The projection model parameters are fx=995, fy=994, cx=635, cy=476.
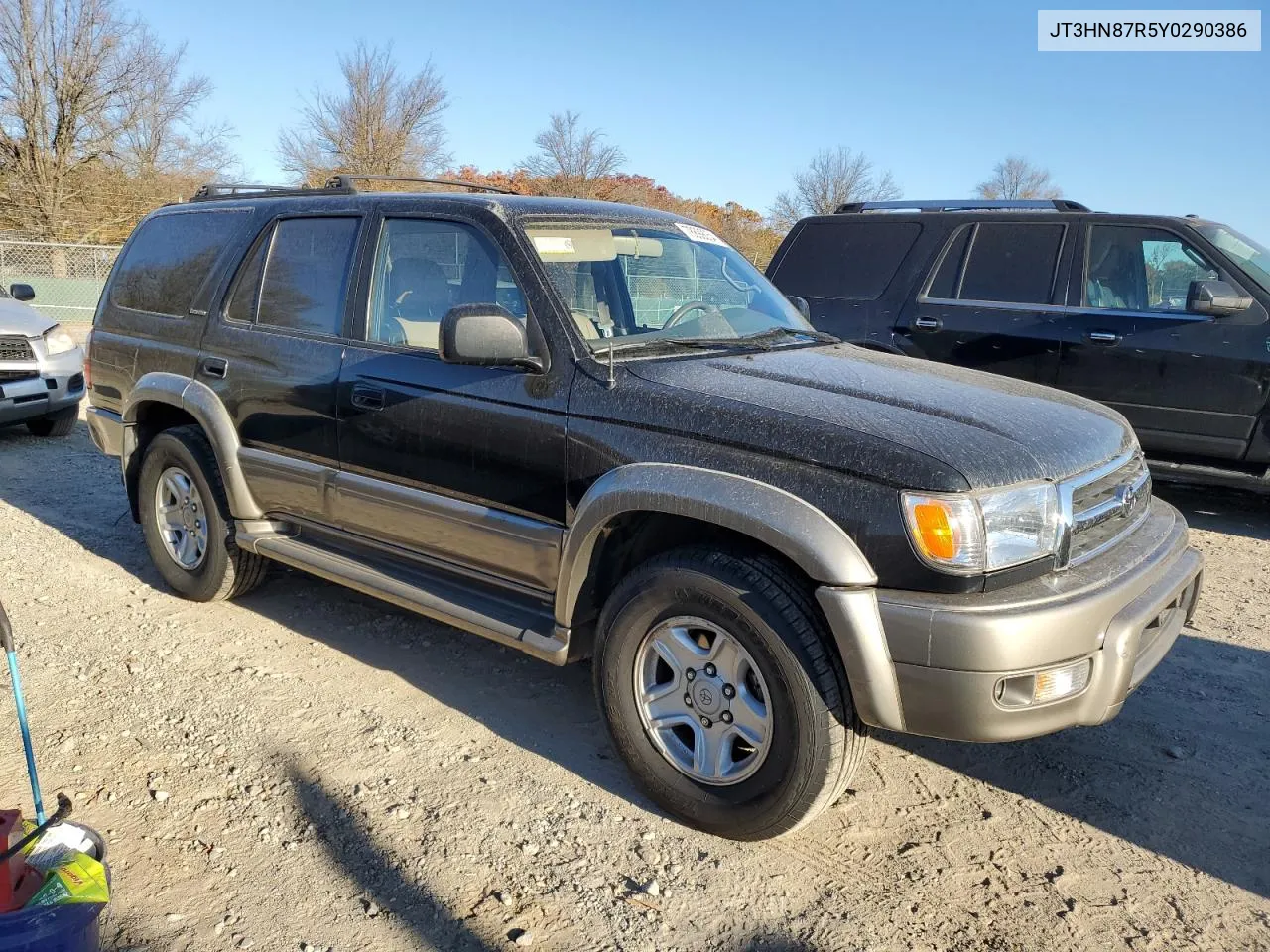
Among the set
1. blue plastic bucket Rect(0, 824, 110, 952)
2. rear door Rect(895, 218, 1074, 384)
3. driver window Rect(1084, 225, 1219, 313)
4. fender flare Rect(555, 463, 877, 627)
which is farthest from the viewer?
rear door Rect(895, 218, 1074, 384)

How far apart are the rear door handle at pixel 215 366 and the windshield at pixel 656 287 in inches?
67.8

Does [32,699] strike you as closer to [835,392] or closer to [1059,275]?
[835,392]

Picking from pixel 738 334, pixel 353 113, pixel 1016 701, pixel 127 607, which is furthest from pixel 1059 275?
pixel 353 113

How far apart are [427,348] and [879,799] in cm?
225

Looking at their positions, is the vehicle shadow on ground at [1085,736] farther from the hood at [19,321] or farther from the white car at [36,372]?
the hood at [19,321]

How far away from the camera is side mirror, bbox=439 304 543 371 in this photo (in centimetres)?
321

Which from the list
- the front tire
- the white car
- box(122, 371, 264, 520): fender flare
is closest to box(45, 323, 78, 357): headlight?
the white car

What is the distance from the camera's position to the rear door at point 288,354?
13.3ft

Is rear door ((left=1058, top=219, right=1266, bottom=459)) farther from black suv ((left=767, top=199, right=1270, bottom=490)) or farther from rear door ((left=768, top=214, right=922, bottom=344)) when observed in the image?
rear door ((left=768, top=214, right=922, bottom=344))

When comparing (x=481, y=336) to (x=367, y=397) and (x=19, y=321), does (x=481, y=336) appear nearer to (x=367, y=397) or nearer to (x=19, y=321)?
(x=367, y=397)

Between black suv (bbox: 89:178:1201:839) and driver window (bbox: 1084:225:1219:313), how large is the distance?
3.39 meters

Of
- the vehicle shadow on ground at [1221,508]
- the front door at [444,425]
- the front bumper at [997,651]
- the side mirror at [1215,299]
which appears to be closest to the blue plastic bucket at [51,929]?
the front door at [444,425]

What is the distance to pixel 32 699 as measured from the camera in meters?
3.85

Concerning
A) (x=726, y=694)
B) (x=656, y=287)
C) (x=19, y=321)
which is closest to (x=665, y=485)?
(x=726, y=694)
